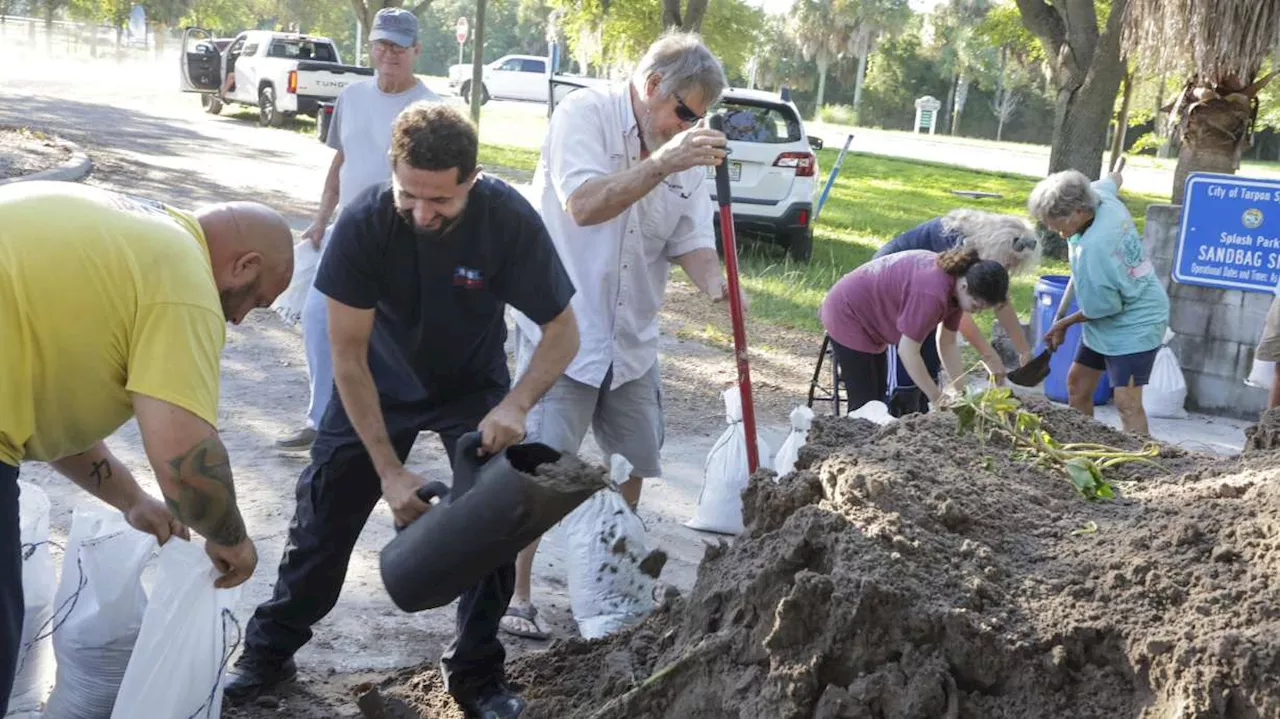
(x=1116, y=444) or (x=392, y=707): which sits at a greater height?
(x=1116, y=444)

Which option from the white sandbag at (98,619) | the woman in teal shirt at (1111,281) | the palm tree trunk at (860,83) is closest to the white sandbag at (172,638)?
the white sandbag at (98,619)

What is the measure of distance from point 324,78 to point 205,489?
24.8 meters

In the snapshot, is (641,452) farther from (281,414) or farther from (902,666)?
(281,414)

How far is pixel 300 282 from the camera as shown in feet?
20.8

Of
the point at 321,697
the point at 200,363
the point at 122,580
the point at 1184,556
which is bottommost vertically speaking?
the point at 321,697

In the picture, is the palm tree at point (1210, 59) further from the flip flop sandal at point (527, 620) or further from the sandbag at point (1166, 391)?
the flip flop sandal at point (527, 620)

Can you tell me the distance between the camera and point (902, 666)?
2.77m

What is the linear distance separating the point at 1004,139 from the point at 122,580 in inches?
2316

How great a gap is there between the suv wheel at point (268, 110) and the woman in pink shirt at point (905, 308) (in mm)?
22791

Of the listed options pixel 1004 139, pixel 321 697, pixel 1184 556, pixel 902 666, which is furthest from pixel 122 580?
pixel 1004 139

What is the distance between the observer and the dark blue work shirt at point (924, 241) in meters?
6.59

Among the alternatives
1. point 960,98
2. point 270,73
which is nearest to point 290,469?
point 270,73

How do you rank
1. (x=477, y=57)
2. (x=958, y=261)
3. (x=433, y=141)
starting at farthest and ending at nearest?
(x=477, y=57) → (x=958, y=261) → (x=433, y=141)

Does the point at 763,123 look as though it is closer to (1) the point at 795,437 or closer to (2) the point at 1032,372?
(2) the point at 1032,372
